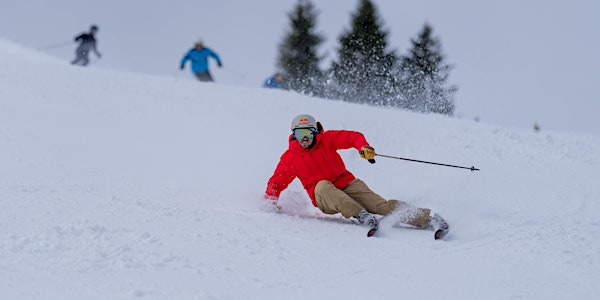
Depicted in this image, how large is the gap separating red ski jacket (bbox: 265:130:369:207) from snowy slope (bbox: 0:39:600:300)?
1.12 feet

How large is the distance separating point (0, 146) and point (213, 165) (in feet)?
8.24

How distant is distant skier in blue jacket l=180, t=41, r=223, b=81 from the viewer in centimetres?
1731

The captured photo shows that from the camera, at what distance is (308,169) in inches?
239

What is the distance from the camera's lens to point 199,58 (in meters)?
17.3

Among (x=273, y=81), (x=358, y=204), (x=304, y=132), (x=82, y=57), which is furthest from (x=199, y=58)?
(x=358, y=204)

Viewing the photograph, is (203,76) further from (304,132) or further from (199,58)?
(304,132)

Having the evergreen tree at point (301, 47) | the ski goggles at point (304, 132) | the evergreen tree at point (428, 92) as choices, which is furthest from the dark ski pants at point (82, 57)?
the ski goggles at point (304, 132)

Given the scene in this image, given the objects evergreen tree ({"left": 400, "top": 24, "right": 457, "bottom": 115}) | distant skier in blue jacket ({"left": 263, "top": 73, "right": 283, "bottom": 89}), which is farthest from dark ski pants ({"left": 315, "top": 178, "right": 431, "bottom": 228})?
distant skier in blue jacket ({"left": 263, "top": 73, "right": 283, "bottom": 89})

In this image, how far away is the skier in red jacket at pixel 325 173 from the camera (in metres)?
5.82

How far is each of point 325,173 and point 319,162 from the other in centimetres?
12

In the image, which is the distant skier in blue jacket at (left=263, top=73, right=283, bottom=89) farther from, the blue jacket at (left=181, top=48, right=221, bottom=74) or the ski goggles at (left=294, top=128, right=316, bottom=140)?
the ski goggles at (left=294, top=128, right=316, bottom=140)

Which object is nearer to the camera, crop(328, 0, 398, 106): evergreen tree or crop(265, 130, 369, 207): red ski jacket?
crop(265, 130, 369, 207): red ski jacket

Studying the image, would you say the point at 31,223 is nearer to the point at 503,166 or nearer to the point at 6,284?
the point at 6,284

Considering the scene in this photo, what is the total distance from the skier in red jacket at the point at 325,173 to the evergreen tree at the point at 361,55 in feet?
45.3
